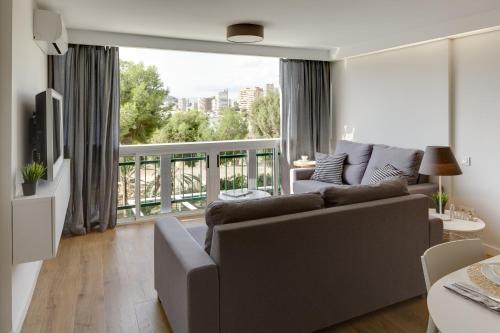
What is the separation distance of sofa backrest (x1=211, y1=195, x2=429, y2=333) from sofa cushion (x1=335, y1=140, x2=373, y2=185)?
215 cm

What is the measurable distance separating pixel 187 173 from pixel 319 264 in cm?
347

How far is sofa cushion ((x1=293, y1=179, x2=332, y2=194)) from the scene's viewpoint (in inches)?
189

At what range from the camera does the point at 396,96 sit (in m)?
4.84

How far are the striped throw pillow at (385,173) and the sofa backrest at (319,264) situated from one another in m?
1.51

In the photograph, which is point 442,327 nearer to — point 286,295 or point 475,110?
point 286,295

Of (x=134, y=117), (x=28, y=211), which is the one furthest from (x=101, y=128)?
(x=28, y=211)

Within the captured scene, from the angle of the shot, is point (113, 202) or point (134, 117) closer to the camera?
point (113, 202)

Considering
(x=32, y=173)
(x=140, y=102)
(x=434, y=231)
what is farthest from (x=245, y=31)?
(x=434, y=231)

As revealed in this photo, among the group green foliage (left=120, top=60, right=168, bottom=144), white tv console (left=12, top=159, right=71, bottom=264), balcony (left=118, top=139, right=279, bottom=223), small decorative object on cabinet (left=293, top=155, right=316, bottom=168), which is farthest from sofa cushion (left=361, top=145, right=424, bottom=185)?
white tv console (left=12, top=159, right=71, bottom=264)

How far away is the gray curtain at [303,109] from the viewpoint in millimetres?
5711

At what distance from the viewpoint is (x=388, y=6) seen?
3381 millimetres

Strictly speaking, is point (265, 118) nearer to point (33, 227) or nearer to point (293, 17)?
point (293, 17)

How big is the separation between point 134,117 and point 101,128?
731 mm

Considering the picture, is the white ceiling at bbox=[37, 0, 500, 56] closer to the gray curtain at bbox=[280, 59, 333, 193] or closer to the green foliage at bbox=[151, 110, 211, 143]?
the gray curtain at bbox=[280, 59, 333, 193]
